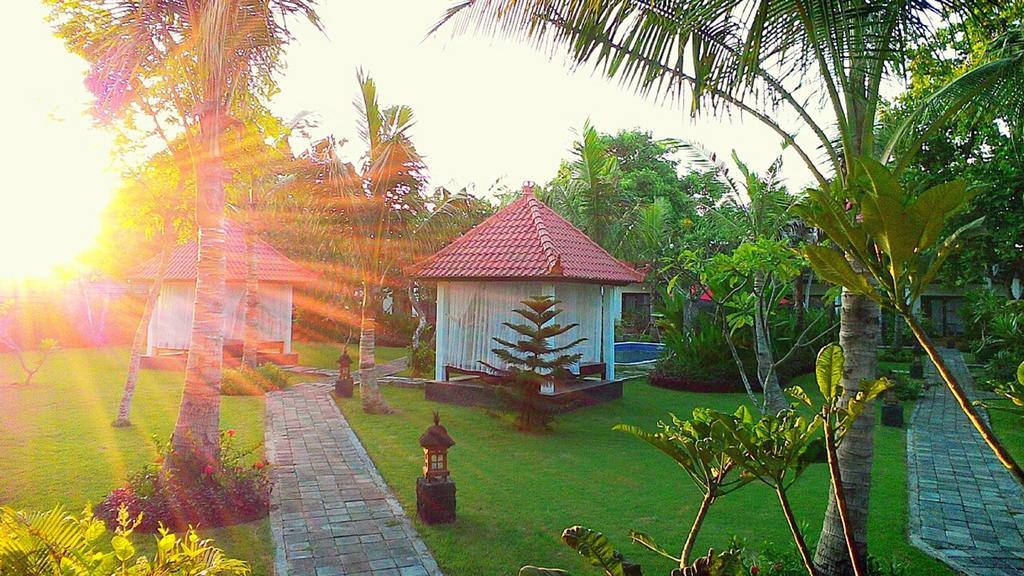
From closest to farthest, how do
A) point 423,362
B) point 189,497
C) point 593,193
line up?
point 189,497 → point 423,362 → point 593,193

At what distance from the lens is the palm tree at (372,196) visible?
1220 cm

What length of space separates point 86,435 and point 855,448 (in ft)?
34.4

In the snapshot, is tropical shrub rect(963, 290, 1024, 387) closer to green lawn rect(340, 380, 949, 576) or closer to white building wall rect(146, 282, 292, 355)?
green lawn rect(340, 380, 949, 576)

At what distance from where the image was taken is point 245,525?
250 inches

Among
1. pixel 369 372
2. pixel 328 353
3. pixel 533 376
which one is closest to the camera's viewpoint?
pixel 533 376

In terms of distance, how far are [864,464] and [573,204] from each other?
17.8 meters

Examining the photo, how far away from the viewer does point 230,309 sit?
63.4ft

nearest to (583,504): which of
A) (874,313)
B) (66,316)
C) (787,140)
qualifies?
(874,313)

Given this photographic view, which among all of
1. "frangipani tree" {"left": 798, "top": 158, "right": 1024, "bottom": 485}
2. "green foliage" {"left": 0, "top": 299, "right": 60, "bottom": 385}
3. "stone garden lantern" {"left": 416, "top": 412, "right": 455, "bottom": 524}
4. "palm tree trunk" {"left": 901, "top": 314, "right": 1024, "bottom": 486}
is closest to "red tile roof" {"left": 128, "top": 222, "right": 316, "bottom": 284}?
"green foliage" {"left": 0, "top": 299, "right": 60, "bottom": 385}

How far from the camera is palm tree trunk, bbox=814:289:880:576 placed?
14.5ft

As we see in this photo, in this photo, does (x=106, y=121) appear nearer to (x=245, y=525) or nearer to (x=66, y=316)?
(x=245, y=525)

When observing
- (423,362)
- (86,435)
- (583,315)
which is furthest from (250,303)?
(583,315)

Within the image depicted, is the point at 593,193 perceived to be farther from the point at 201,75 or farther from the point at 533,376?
the point at 201,75

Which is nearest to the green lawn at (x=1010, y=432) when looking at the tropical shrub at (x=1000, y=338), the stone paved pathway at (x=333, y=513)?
the tropical shrub at (x=1000, y=338)
